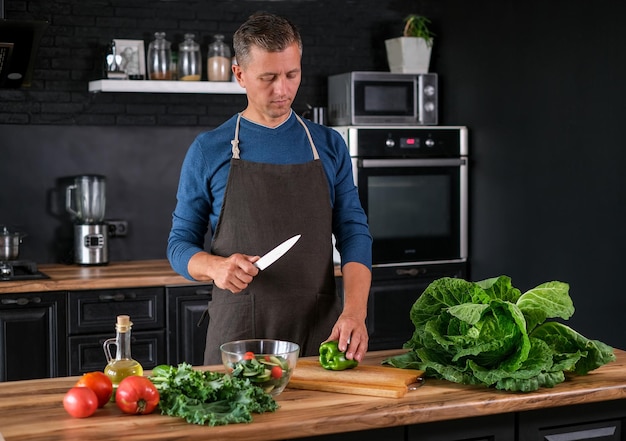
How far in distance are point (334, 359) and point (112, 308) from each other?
7.76ft

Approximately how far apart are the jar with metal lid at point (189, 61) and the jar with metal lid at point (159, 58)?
0.26 feet

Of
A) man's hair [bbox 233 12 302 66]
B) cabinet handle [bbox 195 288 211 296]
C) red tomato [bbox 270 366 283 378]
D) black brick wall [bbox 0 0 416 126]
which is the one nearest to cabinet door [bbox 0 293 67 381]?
cabinet handle [bbox 195 288 211 296]

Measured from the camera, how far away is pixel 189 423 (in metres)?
2.05

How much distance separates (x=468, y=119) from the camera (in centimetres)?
560

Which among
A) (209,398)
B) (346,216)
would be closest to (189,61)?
(346,216)

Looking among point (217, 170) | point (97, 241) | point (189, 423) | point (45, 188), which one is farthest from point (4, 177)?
point (189, 423)

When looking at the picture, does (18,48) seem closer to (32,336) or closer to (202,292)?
(32,336)

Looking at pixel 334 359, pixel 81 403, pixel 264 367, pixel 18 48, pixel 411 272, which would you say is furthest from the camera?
pixel 411 272

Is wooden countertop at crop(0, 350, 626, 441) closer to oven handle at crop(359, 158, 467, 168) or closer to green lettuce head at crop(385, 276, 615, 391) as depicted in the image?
green lettuce head at crop(385, 276, 615, 391)

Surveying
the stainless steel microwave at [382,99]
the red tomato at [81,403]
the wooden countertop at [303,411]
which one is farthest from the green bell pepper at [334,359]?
the stainless steel microwave at [382,99]

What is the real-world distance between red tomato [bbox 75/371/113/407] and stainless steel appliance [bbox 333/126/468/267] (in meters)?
3.18

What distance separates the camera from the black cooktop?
14.9 feet

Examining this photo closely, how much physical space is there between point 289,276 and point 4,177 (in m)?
2.70

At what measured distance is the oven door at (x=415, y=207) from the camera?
5309 mm
